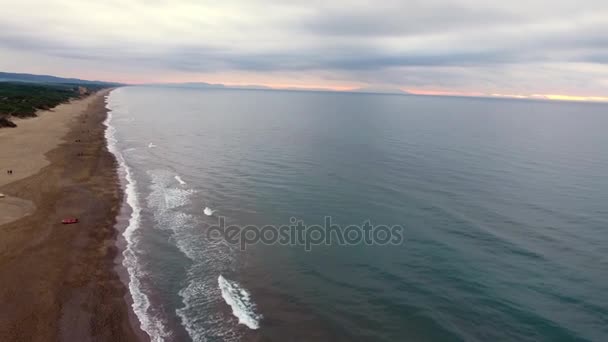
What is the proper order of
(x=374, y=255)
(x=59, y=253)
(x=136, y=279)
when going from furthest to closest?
1. (x=374, y=255)
2. (x=59, y=253)
3. (x=136, y=279)

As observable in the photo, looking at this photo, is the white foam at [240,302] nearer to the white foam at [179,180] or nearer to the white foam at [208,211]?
the white foam at [208,211]

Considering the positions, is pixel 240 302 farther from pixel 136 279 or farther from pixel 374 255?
pixel 374 255

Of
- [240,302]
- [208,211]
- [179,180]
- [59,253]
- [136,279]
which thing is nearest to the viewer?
[240,302]

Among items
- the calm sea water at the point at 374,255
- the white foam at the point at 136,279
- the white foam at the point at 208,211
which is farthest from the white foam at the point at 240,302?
the white foam at the point at 208,211

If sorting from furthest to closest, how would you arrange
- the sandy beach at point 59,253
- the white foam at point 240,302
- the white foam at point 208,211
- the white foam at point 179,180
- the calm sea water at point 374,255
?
the white foam at point 179,180 < the white foam at point 208,211 < the calm sea water at point 374,255 < the white foam at point 240,302 < the sandy beach at point 59,253

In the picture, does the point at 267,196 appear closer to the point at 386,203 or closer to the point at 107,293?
the point at 386,203

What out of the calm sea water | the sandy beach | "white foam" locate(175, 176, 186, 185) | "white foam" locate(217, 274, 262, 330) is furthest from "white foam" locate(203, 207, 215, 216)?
"white foam" locate(217, 274, 262, 330)

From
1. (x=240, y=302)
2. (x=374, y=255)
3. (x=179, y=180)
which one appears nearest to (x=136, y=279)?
(x=240, y=302)
